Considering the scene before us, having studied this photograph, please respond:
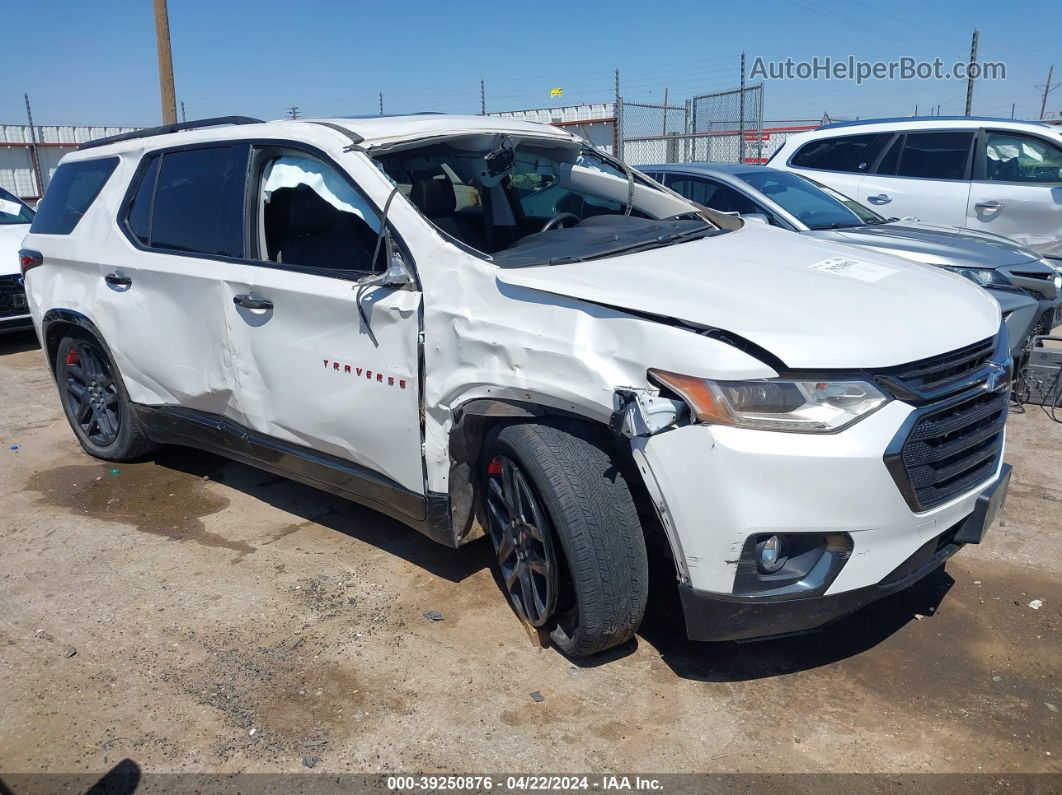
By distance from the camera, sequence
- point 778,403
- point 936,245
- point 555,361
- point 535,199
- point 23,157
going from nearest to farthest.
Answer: point 778,403, point 555,361, point 535,199, point 936,245, point 23,157

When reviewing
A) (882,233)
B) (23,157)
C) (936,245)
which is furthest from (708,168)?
(23,157)

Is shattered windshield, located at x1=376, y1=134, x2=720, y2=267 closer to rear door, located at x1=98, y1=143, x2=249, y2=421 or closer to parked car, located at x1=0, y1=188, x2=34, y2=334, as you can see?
rear door, located at x1=98, y1=143, x2=249, y2=421

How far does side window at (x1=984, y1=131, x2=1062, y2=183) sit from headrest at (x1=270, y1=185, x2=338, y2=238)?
714 centimetres

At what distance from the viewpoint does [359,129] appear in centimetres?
366

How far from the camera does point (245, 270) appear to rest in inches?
153

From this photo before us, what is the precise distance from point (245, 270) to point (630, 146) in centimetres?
1206

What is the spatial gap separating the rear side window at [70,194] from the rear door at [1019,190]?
7.56 m

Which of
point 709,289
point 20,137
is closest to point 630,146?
point 709,289

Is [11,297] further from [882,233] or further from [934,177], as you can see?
[934,177]

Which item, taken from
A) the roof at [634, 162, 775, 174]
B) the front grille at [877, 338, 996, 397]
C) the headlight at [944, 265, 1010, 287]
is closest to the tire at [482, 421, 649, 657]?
the front grille at [877, 338, 996, 397]

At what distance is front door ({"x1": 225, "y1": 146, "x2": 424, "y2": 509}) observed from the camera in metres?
3.34

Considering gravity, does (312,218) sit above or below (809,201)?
above

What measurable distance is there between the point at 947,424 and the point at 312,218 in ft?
8.74

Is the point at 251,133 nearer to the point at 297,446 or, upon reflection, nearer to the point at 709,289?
the point at 297,446
